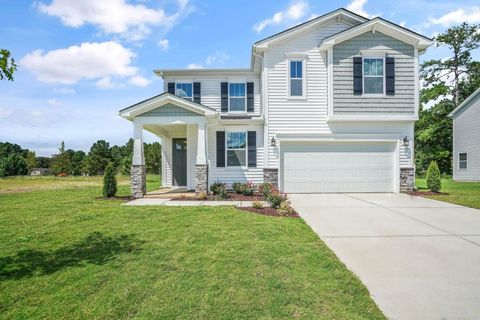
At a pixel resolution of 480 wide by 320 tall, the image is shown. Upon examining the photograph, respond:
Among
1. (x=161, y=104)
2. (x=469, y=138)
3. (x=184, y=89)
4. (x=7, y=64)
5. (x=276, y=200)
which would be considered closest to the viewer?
(x=7, y=64)

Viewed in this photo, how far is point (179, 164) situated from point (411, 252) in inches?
440

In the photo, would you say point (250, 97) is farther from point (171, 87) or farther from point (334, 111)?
point (334, 111)

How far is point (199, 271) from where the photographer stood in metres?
3.70

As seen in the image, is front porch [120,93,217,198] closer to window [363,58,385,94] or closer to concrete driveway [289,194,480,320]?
concrete driveway [289,194,480,320]

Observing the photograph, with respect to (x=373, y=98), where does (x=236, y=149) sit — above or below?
below

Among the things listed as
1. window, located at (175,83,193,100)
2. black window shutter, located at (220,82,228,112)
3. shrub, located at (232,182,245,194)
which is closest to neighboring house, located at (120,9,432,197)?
shrub, located at (232,182,245,194)

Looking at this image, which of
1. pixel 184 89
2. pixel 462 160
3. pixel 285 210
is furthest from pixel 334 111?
pixel 462 160

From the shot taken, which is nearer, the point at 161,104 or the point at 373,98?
the point at 161,104

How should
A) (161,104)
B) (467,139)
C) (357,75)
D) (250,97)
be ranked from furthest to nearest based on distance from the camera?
(467,139) → (250,97) → (357,75) → (161,104)

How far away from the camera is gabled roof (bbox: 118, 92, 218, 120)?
10258 millimetres

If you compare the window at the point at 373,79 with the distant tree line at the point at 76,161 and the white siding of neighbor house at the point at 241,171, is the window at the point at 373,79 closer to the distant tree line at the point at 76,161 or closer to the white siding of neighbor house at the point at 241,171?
the white siding of neighbor house at the point at 241,171

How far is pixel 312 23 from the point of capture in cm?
1184

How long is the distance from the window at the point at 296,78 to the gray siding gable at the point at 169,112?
4511 millimetres

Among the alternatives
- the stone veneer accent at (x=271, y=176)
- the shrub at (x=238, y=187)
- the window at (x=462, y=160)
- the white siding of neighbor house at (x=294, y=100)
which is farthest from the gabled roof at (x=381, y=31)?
the window at (x=462, y=160)
